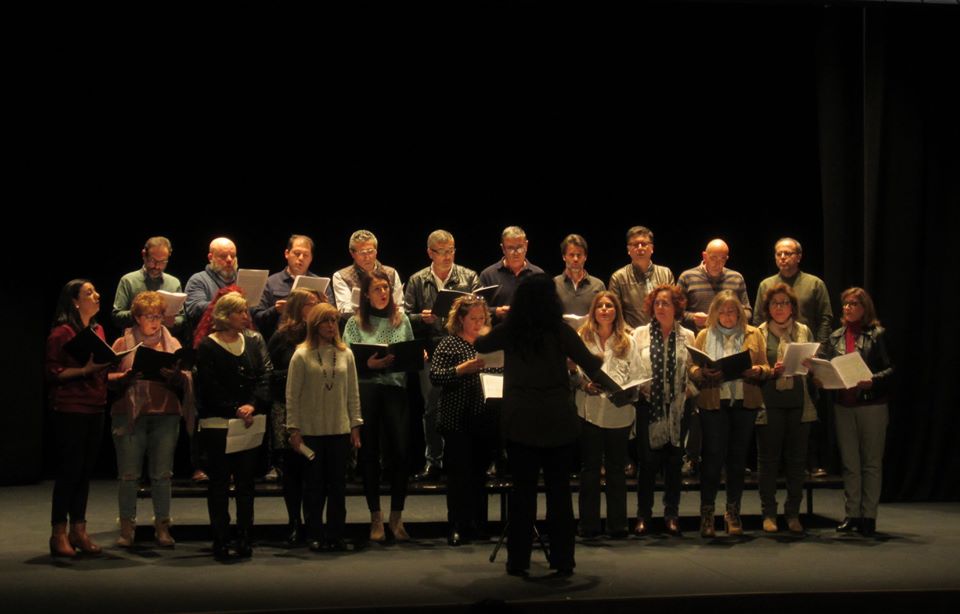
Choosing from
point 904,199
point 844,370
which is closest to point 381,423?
point 844,370

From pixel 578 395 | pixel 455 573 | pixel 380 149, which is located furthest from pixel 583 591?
pixel 380 149

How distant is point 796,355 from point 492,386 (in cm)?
188

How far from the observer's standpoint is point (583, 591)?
5504mm

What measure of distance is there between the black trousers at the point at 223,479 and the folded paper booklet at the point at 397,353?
840mm

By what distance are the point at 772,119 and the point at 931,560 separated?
→ 4659mm

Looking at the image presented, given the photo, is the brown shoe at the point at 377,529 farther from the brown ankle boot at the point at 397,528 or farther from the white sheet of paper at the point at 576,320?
the white sheet of paper at the point at 576,320

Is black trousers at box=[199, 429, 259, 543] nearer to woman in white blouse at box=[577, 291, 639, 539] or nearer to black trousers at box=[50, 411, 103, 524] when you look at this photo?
black trousers at box=[50, 411, 103, 524]

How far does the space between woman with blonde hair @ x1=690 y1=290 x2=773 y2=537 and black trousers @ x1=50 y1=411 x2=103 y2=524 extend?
358cm

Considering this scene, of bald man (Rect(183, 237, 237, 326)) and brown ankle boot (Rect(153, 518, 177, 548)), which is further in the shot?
bald man (Rect(183, 237, 237, 326))

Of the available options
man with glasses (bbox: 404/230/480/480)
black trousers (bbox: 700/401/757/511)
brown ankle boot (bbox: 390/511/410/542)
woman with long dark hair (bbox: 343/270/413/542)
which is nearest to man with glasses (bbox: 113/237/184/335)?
woman with long dark hair (bbox: 343/270/413/542)

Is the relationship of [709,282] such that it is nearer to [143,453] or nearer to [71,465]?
[143,453]

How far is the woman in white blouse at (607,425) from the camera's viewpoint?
6.94m

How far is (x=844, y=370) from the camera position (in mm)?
6953

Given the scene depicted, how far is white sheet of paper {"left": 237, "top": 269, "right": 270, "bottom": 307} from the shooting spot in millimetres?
7352
